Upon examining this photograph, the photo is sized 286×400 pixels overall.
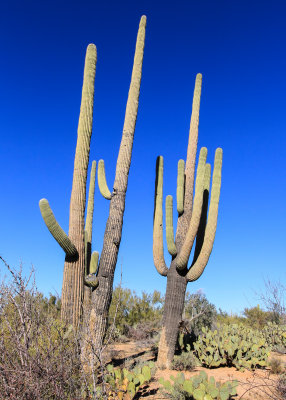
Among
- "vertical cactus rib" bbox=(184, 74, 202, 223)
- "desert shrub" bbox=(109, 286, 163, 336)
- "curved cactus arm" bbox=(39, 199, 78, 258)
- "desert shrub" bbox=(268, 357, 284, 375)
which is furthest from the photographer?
"desert shrub" bbox=(109, 286, 163, 336)

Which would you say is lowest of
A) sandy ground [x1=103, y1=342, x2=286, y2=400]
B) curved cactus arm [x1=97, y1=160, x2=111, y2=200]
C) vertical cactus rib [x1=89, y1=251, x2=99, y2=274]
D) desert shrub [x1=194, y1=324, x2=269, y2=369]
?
sandy ground [x1=103, y1=342, x2=286, y2=400]

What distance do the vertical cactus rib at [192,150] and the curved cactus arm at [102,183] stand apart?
240 cm

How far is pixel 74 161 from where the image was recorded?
809cm

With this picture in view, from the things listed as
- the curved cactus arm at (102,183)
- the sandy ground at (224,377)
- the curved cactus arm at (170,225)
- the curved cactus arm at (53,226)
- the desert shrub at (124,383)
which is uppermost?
the curved cactus arm at (102,183)

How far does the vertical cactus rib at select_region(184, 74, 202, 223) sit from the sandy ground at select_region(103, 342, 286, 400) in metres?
3.93

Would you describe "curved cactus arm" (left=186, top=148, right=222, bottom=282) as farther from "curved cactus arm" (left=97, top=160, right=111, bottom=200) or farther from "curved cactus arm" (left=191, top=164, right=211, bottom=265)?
"curved cactus arm" (left=97, top=160, right=111, bottom=200)

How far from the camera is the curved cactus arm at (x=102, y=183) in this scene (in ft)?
29.2

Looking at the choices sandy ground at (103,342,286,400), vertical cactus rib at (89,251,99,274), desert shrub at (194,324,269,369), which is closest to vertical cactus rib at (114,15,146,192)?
vertical cactus rib at (89,251,99,274)

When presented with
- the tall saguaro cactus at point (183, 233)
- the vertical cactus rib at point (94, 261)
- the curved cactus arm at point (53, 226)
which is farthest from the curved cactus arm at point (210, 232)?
the curved cactus arm at point (53, 226)

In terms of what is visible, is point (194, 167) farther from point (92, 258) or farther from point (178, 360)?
point (178, 360)

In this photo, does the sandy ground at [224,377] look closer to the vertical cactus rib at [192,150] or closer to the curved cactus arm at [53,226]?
the curved cactus arm at [53,226]

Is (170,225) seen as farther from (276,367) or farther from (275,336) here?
(275,336)

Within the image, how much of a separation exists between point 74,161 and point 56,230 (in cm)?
178

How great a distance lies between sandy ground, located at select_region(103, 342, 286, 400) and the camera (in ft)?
20.6
